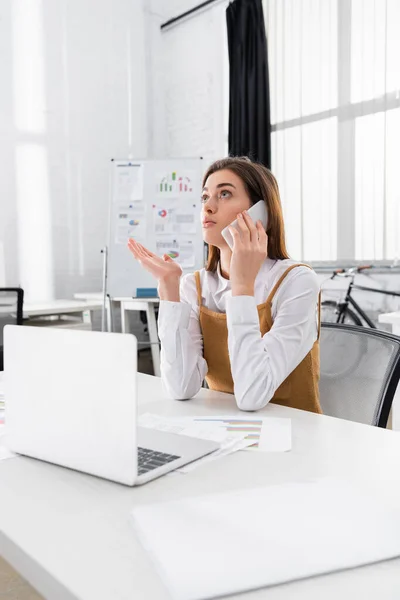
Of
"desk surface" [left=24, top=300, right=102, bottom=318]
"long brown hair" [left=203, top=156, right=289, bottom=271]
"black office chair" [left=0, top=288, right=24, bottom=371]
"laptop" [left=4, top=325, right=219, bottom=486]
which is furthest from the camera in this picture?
"desk surface" [left=24, top=300, right=102, bottom=318]

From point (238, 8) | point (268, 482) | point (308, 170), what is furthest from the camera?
point (238, 8)

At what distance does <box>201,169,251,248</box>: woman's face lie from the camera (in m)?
1.46

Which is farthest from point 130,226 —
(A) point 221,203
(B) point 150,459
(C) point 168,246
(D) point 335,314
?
(B) point 150,459

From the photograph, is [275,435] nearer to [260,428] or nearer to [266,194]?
[260,428]

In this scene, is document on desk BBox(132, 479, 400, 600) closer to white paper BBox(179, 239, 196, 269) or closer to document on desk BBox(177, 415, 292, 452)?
document on desk BBox(177, 415, 292, 452)

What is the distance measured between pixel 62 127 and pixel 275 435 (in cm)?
437

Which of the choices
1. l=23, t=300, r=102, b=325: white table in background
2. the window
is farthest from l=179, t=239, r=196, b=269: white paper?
the window

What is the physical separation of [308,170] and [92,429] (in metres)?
3.72

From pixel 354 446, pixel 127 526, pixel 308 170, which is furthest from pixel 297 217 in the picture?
pixel 127 526

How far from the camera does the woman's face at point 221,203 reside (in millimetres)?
1462

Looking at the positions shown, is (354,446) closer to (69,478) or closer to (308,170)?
(69,478)

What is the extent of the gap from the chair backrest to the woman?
0.04 meters

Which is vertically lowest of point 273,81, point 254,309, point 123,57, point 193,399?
point 193,399

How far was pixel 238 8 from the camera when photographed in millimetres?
4547
